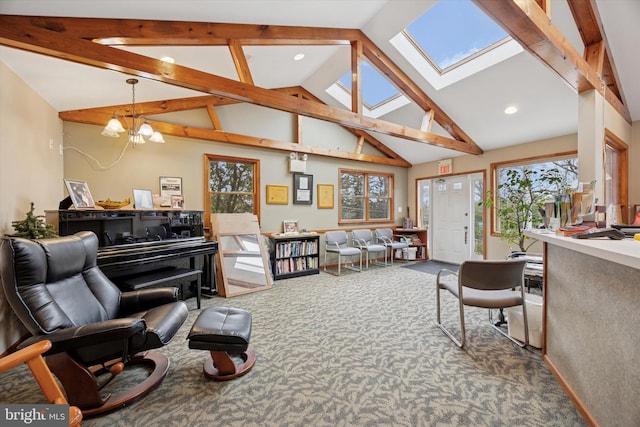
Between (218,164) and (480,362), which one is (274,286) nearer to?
(218,164)

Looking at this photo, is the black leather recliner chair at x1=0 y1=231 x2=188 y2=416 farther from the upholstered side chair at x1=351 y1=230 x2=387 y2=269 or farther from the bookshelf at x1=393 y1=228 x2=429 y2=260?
the bookshelf at x1=393 y1=228 x2=429 y2=260

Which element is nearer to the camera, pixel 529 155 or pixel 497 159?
pixel 529 155

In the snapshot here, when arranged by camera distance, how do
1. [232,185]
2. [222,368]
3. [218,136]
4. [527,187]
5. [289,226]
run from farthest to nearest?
[289,226] < [232,185] < [218,136] < [527,187] < [222,368]

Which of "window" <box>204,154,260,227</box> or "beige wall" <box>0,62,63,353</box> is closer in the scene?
"beige wall" <box>0,62,63,353</box>

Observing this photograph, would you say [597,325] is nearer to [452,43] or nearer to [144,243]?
[452,43]

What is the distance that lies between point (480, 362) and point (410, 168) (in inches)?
212

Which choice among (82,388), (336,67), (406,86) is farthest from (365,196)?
(82,388)

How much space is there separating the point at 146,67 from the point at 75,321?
6.49 feet

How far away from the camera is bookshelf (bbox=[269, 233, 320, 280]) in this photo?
15.6 ft

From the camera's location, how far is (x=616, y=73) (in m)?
3.26

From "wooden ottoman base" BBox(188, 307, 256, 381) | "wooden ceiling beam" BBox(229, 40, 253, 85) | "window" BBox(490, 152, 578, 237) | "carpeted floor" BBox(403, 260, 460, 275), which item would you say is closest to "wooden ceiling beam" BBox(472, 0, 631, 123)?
"window" BBox(490, 152, 578, 237)

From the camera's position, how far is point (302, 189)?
5.32m

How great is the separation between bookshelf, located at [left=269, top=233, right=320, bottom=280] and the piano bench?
5.17 feet

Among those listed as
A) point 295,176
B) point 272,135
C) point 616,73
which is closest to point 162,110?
point 272,135
